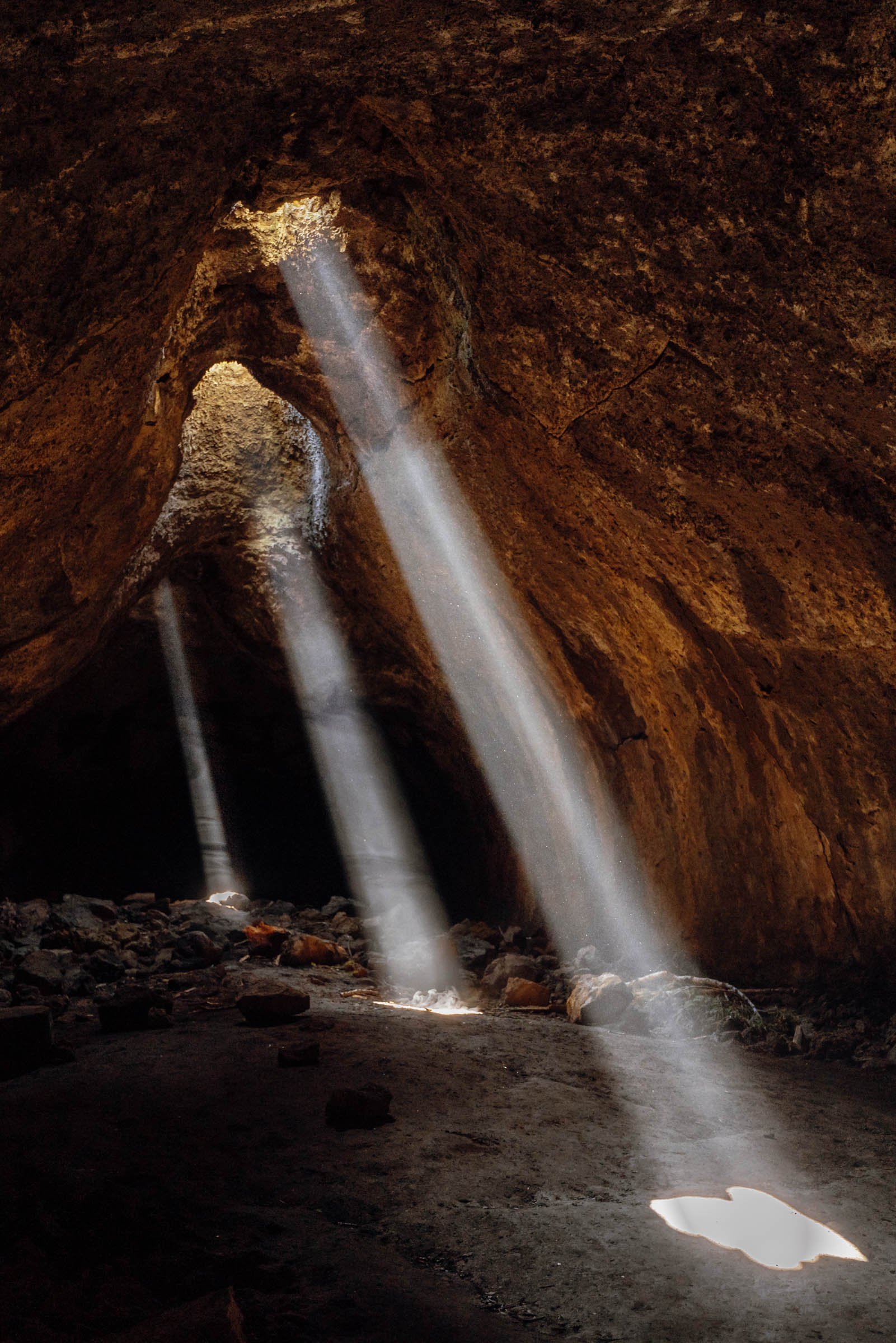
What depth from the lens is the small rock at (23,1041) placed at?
3.55 meters

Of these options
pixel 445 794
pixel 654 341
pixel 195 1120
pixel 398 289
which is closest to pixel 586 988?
pixel 195 1120

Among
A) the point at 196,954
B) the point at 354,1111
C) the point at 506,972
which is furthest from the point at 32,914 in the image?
the point at 354,1111

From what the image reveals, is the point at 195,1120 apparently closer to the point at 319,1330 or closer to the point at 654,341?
the point at 319,1330

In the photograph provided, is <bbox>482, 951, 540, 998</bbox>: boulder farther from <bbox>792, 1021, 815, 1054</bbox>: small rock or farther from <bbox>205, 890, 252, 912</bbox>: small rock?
<bbox>205, 890, 252, 912</bbox>: small rock

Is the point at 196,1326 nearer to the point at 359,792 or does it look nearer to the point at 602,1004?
the point at 602,1004

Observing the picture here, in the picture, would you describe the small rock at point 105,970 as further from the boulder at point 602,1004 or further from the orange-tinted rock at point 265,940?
the boulder at point 602,1004

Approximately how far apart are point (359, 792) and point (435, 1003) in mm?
5048

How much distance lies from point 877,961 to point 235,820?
8368 millimetres

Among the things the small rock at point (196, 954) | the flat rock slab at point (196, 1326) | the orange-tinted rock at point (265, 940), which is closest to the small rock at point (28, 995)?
the small rock at point (196, 954)

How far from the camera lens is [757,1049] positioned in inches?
172

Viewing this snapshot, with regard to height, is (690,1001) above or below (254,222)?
below

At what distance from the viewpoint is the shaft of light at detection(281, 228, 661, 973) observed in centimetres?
515

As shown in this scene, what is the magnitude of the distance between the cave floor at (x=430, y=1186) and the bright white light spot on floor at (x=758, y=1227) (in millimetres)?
46

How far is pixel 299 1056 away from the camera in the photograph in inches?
144
